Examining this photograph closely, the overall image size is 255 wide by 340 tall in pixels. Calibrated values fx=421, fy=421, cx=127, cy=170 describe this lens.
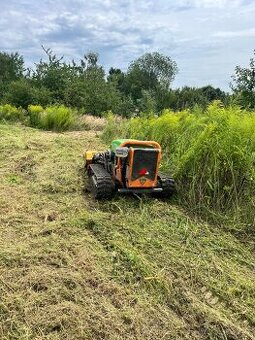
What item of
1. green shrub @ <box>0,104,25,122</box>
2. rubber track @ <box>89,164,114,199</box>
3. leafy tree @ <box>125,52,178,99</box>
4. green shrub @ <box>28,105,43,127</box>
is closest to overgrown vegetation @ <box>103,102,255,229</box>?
rubber track @ <box>89,164,114,199</box>

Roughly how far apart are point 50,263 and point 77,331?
67cm

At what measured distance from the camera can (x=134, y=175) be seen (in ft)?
12.8

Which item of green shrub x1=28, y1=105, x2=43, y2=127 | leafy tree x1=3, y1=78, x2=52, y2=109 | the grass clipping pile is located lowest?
the grass clipping pile

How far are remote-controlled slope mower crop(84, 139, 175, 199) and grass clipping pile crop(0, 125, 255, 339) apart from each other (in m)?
0.12

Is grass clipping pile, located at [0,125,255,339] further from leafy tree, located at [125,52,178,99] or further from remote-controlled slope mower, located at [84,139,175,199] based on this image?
leafy tree, located at [125,52,178,99]

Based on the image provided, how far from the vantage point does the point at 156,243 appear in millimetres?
3217

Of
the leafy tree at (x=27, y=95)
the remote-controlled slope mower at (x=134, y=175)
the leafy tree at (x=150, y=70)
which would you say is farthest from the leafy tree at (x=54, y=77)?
the leafy tree at (x=150, y=70)

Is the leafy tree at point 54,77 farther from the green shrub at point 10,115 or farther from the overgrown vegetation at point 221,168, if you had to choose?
the overgrown vegetation at point 221,168

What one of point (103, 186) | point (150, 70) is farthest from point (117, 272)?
point (150, 70)

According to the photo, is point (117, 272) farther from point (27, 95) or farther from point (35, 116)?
Answer: point (27, 95)

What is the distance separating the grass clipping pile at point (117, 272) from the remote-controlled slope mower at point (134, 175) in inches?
4.8

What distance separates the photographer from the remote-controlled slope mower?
3.88 meters

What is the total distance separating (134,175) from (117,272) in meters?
1.30

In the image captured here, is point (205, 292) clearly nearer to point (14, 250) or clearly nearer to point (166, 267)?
point (166, 267)
